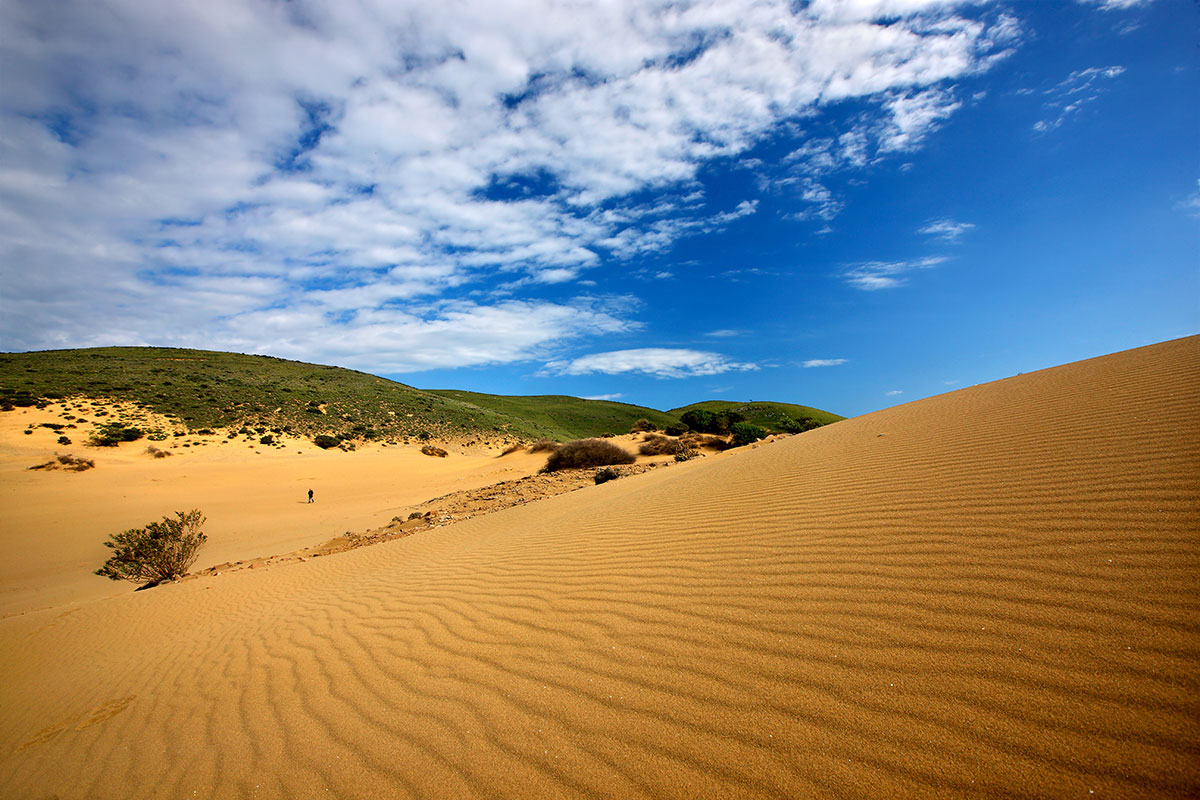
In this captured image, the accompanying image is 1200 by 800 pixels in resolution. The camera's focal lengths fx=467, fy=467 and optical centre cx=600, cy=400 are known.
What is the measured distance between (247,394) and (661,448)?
34051mm

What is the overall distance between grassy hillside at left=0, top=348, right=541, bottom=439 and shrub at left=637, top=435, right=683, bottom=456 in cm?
2207

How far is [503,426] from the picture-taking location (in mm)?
45625

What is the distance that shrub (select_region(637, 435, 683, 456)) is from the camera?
62.8ft

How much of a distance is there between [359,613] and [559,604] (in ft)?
8.65

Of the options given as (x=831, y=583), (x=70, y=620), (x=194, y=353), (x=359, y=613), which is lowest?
(x=70, y=620)

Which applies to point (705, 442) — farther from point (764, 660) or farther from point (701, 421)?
point (764, 660)

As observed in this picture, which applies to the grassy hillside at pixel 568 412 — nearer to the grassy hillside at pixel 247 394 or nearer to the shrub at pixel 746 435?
the grassy hillside at pixel 247 394

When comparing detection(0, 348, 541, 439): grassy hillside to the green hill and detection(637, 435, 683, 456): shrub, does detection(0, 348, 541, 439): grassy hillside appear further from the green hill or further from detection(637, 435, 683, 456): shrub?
detection(637, 435, 683, 456): shrub

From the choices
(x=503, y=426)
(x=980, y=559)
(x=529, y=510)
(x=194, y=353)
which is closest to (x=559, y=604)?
(x=980, y=559)

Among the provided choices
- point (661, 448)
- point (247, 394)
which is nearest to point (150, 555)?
point (661, 448)

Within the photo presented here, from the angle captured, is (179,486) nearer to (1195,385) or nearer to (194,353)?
(1195,385)

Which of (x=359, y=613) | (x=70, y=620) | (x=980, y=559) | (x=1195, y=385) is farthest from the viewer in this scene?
(x=70, y=620)

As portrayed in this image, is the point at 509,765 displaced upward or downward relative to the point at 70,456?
downward

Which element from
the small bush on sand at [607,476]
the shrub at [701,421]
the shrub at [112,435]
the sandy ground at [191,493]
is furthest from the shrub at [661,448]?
the shrub at [112,435]
